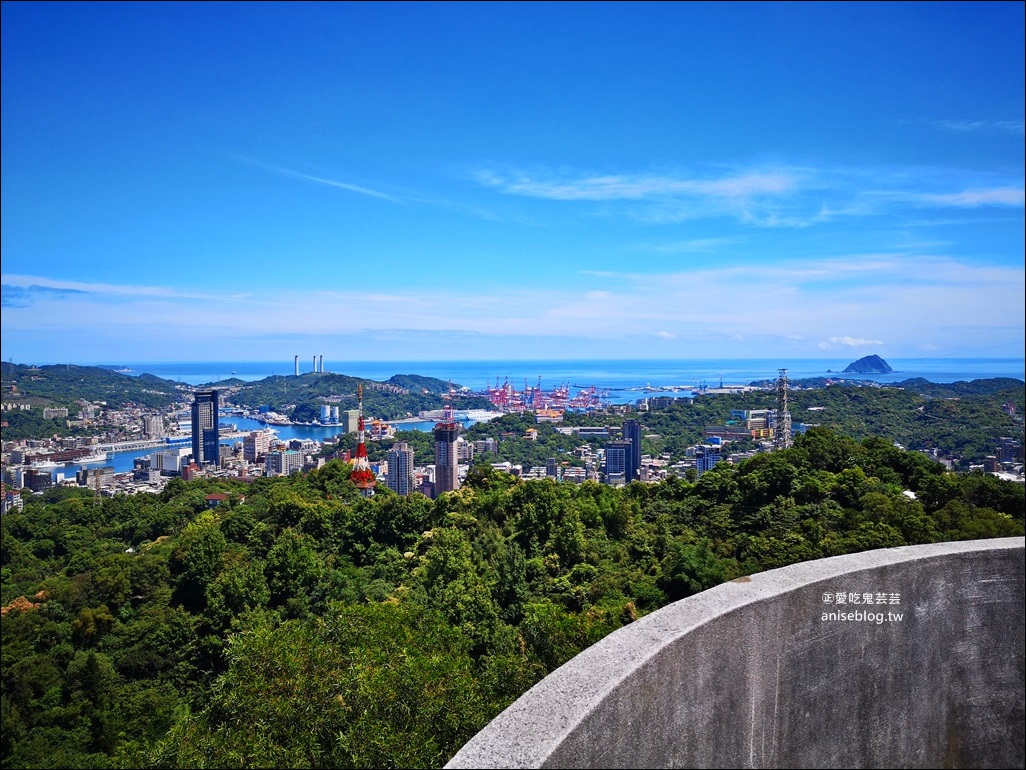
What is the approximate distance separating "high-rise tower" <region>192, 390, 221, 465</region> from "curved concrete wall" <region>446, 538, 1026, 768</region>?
30.4m

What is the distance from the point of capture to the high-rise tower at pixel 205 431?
98.9 ft

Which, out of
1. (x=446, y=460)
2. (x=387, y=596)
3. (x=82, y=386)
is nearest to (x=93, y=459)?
(x=82, y=386)

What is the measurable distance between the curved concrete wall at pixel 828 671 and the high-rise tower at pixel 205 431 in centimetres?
3039

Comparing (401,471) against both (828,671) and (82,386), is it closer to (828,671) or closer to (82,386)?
(828,671)

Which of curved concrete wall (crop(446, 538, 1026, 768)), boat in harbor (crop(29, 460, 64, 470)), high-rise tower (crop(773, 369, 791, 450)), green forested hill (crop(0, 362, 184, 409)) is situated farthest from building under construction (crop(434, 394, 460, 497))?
green forested hill (crop(0, 362, 184, 409))

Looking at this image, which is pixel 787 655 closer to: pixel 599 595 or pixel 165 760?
pixel 165 760

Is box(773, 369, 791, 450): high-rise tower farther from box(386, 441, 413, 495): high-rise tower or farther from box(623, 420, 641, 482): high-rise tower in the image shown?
box(386, 441, 413, 495): high-rise tower

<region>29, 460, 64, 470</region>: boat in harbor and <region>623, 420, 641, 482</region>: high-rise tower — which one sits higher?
<region>623, 420, 641, 482</region>: high-rise tower

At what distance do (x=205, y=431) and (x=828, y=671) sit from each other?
105ft

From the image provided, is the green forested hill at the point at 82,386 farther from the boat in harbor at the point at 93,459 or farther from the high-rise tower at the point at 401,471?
the high-rise tower at the point at 401,471

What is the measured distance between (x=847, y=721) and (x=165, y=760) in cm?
312

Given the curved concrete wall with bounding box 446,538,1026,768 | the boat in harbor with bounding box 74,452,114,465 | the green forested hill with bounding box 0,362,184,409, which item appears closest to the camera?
the curved concrete wall with bounding box 446,538,1026,768

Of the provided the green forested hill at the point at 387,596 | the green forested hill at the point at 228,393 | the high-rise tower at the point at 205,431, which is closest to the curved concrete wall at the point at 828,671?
the green forested hill at the point at 387,596

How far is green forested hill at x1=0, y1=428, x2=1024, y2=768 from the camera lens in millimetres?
3494
